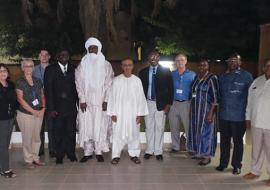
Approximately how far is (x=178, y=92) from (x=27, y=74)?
2861 millimetres

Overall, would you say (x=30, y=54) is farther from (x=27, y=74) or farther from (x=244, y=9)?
(x=27, y=74)

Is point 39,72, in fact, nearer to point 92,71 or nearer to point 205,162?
point 92,71

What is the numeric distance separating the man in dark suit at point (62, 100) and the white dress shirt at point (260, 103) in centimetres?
310

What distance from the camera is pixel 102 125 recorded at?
7.45 metres

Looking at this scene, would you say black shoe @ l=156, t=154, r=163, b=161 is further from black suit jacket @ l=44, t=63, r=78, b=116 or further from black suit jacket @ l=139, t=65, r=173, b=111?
black suit jacket @ l=44, t=63, r=78, b=116

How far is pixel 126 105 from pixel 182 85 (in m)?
1.26

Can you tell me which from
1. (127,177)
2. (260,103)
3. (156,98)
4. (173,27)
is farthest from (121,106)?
(173,27)

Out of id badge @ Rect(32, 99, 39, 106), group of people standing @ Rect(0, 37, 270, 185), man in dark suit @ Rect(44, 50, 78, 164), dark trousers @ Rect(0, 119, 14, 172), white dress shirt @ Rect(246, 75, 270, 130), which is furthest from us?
man in dark suit @ Rect(44, 50, 78, 164)

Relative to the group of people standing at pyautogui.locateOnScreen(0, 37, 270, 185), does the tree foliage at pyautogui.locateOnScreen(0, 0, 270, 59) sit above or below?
above

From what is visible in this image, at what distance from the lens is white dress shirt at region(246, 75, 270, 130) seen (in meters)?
6.07

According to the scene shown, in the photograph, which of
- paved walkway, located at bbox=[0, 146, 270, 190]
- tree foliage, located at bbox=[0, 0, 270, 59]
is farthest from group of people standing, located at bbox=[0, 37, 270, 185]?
tree foliage, located at bbox=[0, 0, 270, 59]

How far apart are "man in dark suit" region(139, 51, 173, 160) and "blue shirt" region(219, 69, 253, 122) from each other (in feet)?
4.15

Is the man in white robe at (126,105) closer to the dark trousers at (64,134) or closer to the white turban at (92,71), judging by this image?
the white turban at (92,71)

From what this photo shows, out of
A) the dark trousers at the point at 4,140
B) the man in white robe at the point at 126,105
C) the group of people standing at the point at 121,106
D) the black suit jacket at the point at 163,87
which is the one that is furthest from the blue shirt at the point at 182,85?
the dark trousers at the point at 4,140
